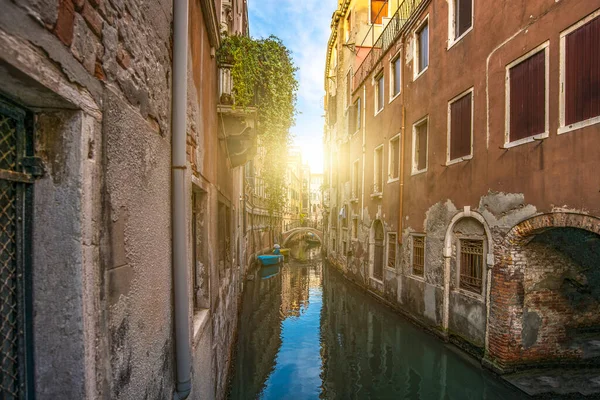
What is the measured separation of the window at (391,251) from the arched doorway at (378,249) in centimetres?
72

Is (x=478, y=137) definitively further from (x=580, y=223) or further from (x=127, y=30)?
(x=127, y=30)

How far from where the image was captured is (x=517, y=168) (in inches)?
230

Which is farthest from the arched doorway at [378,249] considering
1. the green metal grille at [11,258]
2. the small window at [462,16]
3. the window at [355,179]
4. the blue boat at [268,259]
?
the green metal grille at [11,258]

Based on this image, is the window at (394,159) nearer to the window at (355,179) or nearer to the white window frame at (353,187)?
the white window frame at (353,187)

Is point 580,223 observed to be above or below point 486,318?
above

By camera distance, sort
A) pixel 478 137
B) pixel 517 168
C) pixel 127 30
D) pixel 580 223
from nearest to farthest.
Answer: pixel 127 30, pixel 580 223, pixel 517 168, pixel 478 137

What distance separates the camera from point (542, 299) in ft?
19.4

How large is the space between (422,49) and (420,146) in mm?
2649

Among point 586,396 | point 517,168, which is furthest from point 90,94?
point 586,396

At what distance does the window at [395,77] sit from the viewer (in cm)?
1115

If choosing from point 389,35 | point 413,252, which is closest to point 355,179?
point 389,35

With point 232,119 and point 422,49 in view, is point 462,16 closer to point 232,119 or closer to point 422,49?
point 422,49

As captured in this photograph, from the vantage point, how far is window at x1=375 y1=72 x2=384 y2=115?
42.0ft

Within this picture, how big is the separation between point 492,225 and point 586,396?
9.15ft
